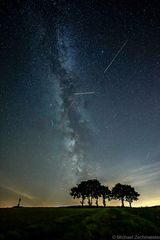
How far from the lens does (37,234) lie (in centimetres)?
2017

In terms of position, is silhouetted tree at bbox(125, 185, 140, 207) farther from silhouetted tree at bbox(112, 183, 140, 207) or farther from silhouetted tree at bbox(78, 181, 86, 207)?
silhouetted tree at bbox(78, 181, 86, 207)

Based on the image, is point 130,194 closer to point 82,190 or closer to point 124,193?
point 124,193

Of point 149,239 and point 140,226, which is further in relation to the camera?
point 140,226

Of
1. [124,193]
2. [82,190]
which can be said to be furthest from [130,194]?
[82,190]

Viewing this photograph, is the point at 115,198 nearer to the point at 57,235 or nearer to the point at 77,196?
→ the point at 77,196

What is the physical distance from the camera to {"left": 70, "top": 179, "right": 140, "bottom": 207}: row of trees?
105 meters

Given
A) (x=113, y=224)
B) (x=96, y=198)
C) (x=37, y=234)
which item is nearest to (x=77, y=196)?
(x=96, y=198)

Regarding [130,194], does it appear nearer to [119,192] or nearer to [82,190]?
[119,192]

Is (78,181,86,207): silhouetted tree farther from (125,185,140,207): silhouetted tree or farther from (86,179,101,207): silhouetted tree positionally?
(125,185,140,207): silhouetted tree

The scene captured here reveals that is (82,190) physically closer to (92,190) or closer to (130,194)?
(92,190)

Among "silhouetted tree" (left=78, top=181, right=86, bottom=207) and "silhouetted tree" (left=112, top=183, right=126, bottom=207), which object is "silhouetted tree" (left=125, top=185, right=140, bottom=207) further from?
"silhouetted tree" (left=78, top=181, right=86, bottom=207)

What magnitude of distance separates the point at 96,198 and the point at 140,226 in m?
83.8

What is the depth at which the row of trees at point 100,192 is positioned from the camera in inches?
4122

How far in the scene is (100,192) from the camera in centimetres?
10475
